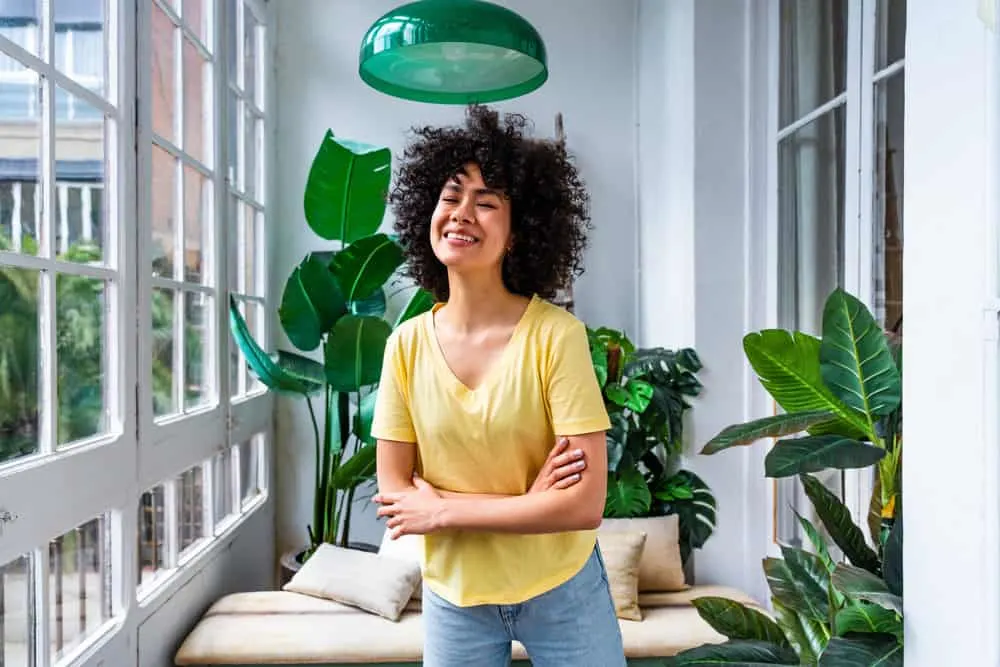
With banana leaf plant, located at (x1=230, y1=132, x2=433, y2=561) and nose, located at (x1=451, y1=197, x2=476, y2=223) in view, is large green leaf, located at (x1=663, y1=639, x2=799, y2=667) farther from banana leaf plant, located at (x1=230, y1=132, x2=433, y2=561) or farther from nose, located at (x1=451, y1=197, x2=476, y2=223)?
banana leaf plant, located at (x1=230, y1=132, x2=433, y2=561)

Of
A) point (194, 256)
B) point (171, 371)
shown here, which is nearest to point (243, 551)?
point (171, 371)

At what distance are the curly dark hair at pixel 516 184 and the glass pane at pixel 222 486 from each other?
5.23 ft

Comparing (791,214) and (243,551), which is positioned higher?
(791,214)

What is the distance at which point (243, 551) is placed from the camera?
2.78 metres

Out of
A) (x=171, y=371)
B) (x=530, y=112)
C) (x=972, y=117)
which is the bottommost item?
(x=171, y=371)

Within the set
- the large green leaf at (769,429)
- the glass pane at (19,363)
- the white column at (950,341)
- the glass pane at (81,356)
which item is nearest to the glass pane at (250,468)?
the glass pane at (81,356)

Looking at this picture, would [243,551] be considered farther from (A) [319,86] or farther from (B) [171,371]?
(A) [319,86]

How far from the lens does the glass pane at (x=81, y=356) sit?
154cm

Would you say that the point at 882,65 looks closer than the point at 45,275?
No

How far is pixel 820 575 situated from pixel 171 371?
5.58ft

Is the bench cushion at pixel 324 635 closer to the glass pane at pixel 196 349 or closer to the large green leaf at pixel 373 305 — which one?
the glass pane at pixel 196 349

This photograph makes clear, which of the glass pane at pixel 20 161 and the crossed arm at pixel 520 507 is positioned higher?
the glass pane at pixel 20 161

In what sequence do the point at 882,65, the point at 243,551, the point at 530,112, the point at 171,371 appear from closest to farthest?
the point at 882,65, the point at 171,371, the point at 243,551, the point at 530,112

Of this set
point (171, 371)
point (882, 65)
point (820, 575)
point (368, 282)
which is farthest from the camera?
point (368, 282)
